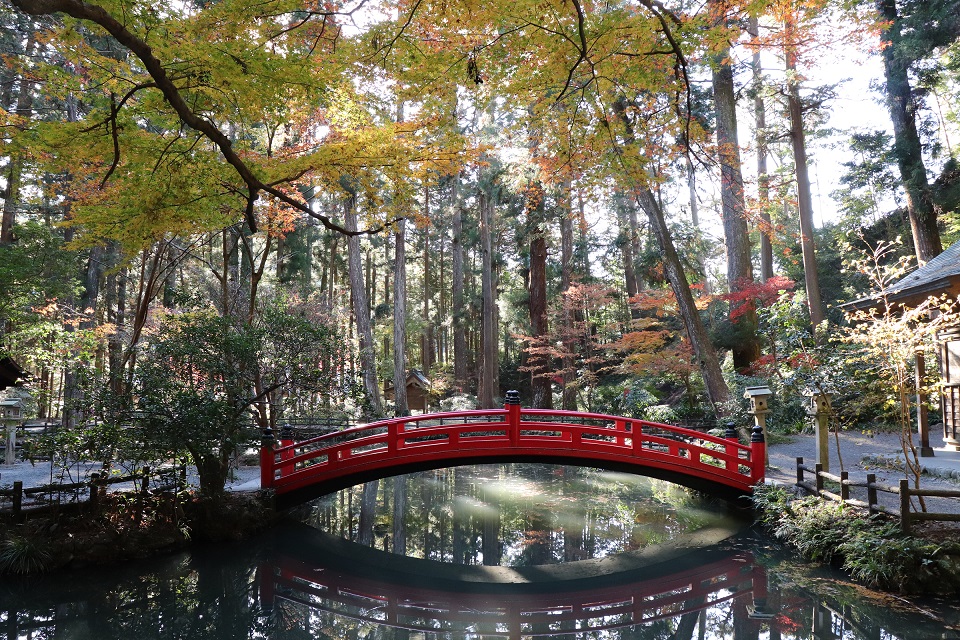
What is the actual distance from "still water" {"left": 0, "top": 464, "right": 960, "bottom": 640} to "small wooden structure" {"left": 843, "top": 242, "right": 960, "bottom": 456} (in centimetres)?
362

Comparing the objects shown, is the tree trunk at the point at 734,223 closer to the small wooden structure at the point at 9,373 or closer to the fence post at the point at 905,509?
the fence post at the point at 905,509

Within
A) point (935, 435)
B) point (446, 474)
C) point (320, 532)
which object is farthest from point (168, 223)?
point (935, 435)

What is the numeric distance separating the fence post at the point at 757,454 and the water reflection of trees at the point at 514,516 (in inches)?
Result: 48.0

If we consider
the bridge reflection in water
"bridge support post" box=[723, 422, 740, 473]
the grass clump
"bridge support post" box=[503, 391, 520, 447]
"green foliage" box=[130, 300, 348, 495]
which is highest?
"green foliage" box=[130, 300, 348, 495]

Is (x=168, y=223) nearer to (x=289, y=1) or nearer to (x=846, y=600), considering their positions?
(x=289, y=1)

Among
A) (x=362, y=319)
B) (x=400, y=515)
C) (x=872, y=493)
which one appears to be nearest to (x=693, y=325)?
(x=872, y=493)

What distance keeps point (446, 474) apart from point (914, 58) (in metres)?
15.5

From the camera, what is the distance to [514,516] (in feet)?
33.6

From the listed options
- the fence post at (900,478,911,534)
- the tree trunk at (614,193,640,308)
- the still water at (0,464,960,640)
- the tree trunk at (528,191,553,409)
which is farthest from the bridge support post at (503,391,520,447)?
the tree trunk at (528,191,553,409)

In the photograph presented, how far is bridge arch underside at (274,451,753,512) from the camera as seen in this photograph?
30.2 ft

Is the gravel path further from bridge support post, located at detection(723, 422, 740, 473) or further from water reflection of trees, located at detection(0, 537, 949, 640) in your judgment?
water reflection of trees, located at detection(0, 537, 949, 640)

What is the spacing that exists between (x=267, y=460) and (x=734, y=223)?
11925mm

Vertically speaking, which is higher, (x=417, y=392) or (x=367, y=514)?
(x=417, y=392)

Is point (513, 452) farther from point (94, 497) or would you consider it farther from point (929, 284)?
point (929, 284)
